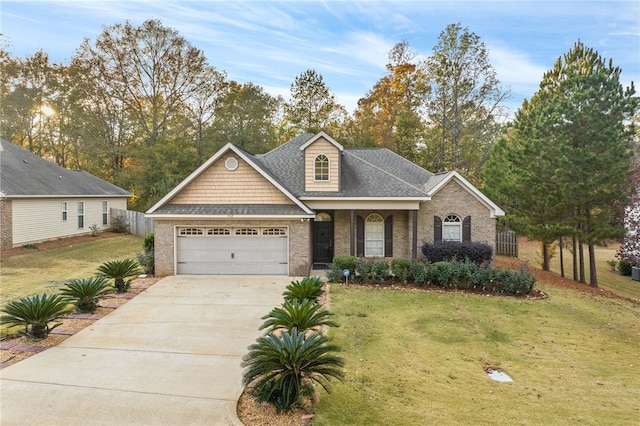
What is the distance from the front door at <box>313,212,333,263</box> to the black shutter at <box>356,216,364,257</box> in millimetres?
1243

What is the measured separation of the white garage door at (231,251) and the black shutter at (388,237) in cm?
494

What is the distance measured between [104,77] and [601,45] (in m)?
37.5

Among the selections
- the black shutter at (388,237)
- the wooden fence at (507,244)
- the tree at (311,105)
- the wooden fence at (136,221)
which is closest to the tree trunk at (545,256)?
the wooden fence at (507,244)

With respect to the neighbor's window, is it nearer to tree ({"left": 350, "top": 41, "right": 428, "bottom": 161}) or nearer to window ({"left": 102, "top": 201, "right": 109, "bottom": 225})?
window ({"left": 102, "top": 201, "right": 109, "bottom": 225})

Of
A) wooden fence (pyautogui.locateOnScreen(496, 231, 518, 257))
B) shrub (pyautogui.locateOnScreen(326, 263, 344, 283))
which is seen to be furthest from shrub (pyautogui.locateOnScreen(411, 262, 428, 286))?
wooden fence (pyautogui.locateOnScreen(496, 231, 518, 257))

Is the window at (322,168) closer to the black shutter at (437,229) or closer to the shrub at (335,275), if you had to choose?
the shrub at (335,275)

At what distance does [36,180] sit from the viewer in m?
22.6

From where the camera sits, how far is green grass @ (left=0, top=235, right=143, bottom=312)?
12703mm

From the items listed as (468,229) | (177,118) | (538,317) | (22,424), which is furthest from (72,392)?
(177,118)

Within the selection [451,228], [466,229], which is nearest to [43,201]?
[451,228]

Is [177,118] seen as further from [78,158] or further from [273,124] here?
[78,158]

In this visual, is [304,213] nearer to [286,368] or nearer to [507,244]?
[286,368]

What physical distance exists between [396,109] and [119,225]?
85.0 ft

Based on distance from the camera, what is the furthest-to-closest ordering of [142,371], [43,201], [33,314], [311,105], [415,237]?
[311,105] < [43,201] < [415,237] < [33,314] < [142,371]
